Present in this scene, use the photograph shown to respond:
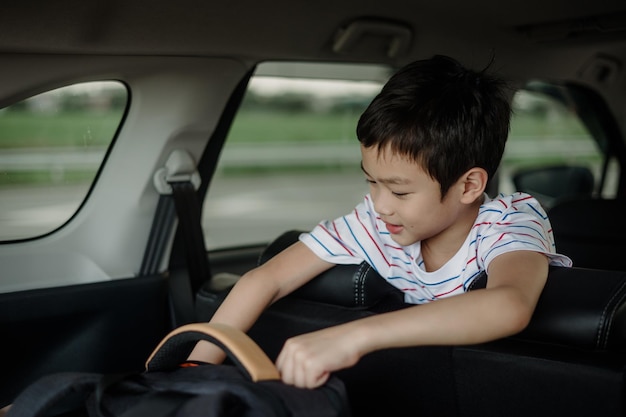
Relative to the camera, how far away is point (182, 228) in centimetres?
264

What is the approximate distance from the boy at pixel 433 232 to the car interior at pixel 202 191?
0.08 meters

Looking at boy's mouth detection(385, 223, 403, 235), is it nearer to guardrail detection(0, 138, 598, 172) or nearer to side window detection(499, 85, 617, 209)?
guardrail detection(0, 138, 598, 172)

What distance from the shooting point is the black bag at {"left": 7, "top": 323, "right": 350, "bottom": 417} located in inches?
48.0

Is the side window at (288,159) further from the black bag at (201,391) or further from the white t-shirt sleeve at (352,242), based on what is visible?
the black bag at (201,391)

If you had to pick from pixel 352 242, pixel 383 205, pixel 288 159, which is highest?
pixel 383 205

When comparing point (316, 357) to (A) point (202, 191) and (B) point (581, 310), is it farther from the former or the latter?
(A) point (202, 191)

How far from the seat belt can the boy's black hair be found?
1.04 m

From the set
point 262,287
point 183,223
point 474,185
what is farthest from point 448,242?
point 183,223

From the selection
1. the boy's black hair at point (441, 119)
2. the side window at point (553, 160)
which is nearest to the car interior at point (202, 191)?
the boy's black hair at point (441, 119)

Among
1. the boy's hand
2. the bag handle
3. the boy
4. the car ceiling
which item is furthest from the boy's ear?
the car ceiling

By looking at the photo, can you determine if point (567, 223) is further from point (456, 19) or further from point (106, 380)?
point (106, 380)

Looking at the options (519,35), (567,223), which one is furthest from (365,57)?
(567,223)

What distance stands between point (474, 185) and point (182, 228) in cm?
120

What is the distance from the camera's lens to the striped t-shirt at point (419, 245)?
1707mm
